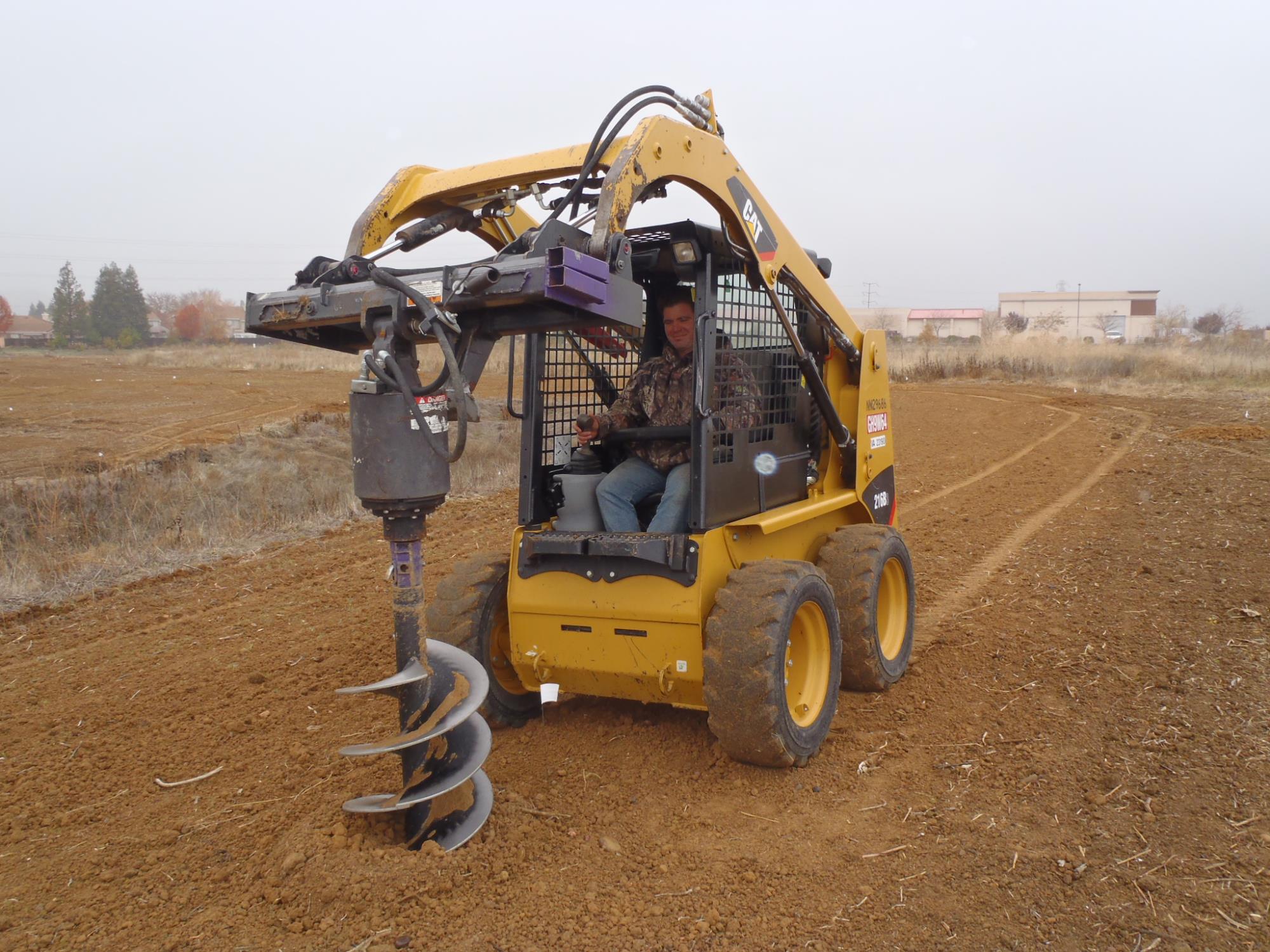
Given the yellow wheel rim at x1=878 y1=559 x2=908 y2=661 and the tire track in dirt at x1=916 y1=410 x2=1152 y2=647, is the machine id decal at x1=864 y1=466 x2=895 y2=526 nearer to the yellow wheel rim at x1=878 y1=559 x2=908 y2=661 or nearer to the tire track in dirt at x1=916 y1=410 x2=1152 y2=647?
the yellow wheel rim at x1=878 y1=559 x2=908 y2=661

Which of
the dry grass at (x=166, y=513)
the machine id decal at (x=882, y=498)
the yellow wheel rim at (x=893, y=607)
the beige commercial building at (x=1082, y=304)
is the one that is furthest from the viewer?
the beige commercial building at (x=1082, y=304)

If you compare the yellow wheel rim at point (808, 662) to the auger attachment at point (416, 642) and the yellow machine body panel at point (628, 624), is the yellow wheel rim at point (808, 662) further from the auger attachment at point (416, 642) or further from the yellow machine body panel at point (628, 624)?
the auger attachment at point (416, 642)

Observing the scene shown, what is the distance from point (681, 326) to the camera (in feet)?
14.8

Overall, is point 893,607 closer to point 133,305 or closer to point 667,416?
point 667,416

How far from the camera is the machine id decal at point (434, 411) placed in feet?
9.99

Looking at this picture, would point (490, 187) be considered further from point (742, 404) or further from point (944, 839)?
point (944, 839)

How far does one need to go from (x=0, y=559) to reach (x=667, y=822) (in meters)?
6.53

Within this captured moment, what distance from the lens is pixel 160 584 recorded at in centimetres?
726

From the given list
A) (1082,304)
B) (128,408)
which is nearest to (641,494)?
(128,408)

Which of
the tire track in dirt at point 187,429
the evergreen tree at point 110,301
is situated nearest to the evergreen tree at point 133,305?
the evergreen tree at point 110,301

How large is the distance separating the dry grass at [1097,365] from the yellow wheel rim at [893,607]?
870 inches

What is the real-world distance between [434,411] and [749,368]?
74.7 inches

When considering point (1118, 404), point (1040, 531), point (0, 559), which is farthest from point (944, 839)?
point (1118, 404)

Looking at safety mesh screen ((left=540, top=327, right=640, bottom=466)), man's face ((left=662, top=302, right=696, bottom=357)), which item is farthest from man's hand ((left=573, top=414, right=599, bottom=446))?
man's face ((left=662, top=302, right=696, bottom=357))
